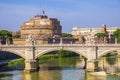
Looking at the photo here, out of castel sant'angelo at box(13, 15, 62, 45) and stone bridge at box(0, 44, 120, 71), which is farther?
castel sant'angelo at box(13, 15, 62, 45)

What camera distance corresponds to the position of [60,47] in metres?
57.3

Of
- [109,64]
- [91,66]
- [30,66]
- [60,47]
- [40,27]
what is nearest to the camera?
[91,66]

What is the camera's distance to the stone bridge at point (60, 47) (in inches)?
2234

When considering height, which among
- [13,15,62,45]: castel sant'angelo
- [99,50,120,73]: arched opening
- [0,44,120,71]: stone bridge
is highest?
[13,15,62,45]: castel sant'angelo

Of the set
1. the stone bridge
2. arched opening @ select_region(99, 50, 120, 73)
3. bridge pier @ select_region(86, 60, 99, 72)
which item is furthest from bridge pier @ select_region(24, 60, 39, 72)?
arched opening @ select_region(99, 50, 120, 73)

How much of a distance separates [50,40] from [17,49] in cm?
4091

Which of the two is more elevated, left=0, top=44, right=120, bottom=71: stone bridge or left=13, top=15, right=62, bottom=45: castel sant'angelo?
left=13, top=15, right=62, bottom=45: castel sant'angelo

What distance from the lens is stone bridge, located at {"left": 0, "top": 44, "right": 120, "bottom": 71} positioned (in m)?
56.7

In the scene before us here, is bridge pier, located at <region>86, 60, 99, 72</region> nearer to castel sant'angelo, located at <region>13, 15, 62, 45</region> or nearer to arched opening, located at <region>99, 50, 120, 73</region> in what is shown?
arched opening, located at <region>99, 50, 120, 73</region>

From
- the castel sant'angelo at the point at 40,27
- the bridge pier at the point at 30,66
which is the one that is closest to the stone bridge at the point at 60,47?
the bridge pier at the point at 30,66

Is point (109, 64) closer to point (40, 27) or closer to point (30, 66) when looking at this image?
point (30, 66)

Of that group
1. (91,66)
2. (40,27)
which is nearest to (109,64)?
(91,66)

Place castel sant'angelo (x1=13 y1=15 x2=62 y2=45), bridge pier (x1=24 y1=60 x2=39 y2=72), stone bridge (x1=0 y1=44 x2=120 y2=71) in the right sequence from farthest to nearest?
castel sant'angelo (x1=13 y1=15 x2=62 y2=45) → stone bridge (x1=0 y1=44 x2=120 y2=71) → bridge pier (x1=24 y1=60 x2=39 y2=72)

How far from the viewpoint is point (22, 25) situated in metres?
110
